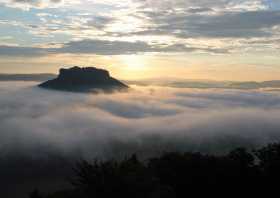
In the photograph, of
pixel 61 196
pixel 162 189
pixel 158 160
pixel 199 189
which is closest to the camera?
pixel 162 189

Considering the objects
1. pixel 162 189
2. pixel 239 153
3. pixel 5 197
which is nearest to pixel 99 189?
pixel 162 189

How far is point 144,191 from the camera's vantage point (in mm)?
51406

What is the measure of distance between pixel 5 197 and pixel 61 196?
378ft

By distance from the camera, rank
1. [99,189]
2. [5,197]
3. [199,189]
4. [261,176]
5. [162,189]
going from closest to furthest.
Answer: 1. [99,189]
2. [162,189]
3. [199,189]
4. [261,176]
5. [5,197]

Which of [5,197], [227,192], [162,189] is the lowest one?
[5,197]

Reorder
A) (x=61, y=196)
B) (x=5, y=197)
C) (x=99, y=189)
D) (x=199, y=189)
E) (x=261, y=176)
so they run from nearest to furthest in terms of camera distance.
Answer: (x=99, y=189), (x=61, y=196), (x=199, y=189), (x=261, y=176), (x=5, y=197)

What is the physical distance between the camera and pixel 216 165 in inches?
3219

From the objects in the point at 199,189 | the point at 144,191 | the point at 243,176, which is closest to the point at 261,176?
the point at 243,176

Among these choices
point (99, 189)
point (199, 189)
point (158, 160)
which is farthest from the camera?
point (158, 160)

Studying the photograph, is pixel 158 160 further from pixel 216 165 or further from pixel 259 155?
pixel 259 155

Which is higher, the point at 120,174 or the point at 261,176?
the point at 120,174

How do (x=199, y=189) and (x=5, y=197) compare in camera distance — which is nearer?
(x=199, y=189)

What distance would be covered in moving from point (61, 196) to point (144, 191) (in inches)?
738

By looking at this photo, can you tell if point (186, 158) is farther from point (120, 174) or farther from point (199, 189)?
point (120, 174)
